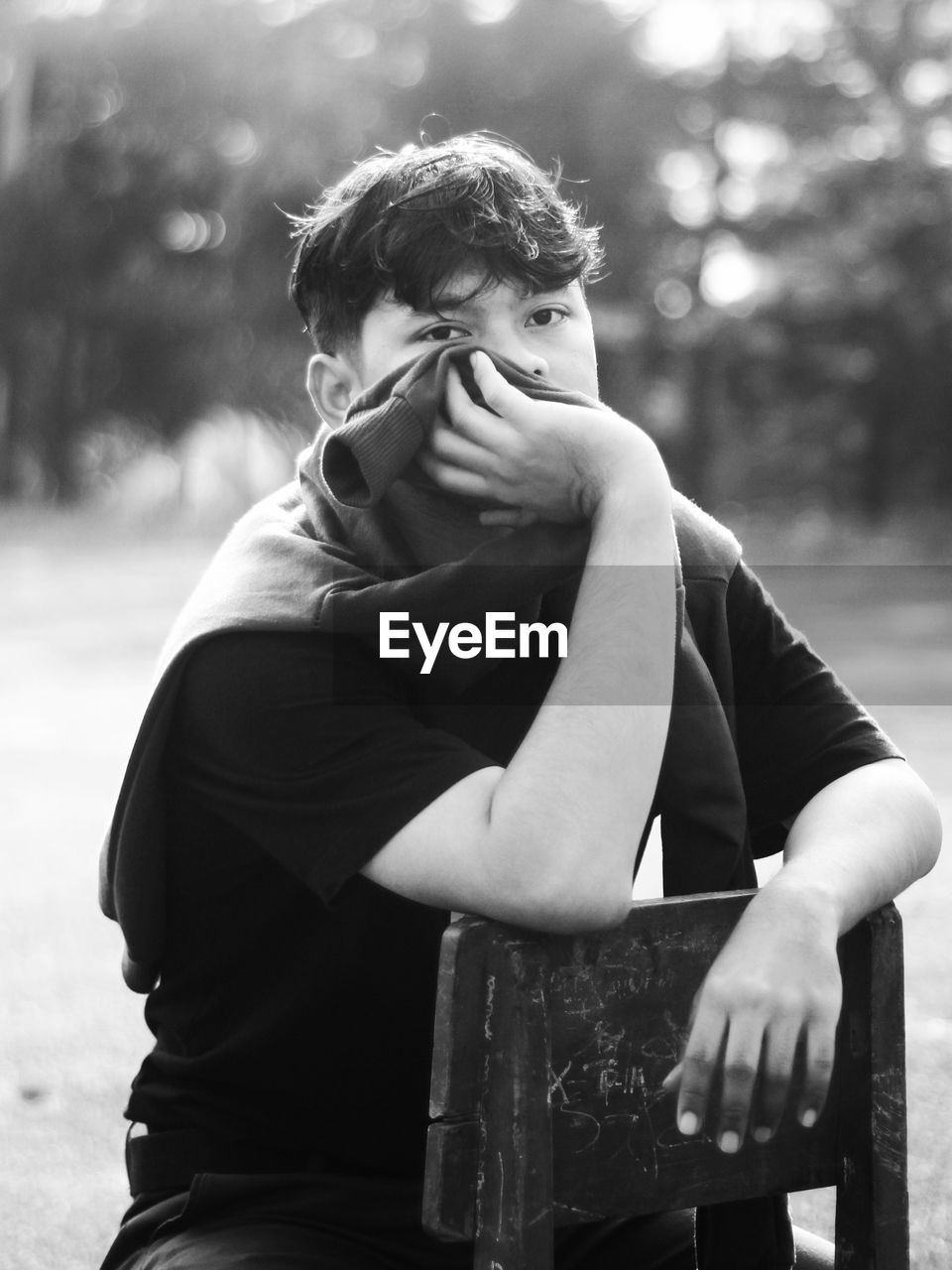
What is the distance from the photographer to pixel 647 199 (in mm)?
24594

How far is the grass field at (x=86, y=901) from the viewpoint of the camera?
3.54m

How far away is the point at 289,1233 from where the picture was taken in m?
1.78

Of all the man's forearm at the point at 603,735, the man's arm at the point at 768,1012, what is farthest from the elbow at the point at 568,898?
the man's arm at the point at 768,1012

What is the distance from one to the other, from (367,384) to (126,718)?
7.89m

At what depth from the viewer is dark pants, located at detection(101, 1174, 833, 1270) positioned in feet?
5.74

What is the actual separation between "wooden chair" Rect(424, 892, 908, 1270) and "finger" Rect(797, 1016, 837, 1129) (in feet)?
0.09

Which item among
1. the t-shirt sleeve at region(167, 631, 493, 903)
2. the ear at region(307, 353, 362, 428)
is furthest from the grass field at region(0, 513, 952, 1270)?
the ear at region(307, 353, 362, 428)

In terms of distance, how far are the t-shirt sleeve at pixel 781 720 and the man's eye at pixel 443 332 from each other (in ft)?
1.75

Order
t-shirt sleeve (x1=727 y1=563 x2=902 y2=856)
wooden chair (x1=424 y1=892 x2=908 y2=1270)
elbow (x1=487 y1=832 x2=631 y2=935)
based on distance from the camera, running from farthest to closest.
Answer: t-shirt sleeve (x1=727 y1=563 x2=902 y2=856) → elbow (x1=487 y1=832 x2=631 y2=935) → wooden chair (x1=424 y1=892 x2=908 y2=1270)

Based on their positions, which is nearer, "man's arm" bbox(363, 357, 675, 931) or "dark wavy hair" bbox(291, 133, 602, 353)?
"man's arm" bbox(363, 357, 675, 931)

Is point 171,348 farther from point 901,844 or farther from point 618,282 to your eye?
point 901,844

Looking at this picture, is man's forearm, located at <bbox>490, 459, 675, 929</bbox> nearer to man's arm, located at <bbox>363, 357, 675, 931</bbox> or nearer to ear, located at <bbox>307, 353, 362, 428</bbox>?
man's arm, located at <bbox>363, 357, 675, 931</bbox>

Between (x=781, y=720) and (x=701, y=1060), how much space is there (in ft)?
2.29

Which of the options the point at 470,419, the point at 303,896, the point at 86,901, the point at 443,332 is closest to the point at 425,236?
the point at 443,332
